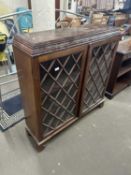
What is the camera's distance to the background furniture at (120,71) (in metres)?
1.90

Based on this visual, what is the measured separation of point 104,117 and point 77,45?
1113 millimetres

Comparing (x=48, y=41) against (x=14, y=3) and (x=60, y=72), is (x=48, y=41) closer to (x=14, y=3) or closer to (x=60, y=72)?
(x=60, y=72)

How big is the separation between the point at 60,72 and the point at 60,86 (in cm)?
13

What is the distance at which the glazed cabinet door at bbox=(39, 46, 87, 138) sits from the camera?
104 centimetres

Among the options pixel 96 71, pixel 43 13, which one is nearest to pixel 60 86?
pixel 96 71

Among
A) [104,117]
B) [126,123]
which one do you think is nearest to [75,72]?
[104,117]

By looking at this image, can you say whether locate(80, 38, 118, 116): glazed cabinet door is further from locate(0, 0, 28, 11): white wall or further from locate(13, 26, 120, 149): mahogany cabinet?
locate(0, 0, 28, 11): white wall

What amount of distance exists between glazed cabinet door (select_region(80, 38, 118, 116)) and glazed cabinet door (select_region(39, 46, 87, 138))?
0.33ft

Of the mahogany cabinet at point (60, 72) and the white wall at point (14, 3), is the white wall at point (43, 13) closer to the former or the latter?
the mahogany cabinet at point (60, 72)

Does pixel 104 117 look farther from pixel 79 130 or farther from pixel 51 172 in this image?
pixel 51 172

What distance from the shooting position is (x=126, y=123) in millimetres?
1808

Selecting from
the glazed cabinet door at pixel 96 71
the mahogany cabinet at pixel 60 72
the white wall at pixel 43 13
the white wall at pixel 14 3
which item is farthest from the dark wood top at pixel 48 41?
the white wall at pixel 14 3

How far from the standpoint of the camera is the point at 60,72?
1.14 metres

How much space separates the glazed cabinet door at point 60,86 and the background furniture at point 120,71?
774mm
